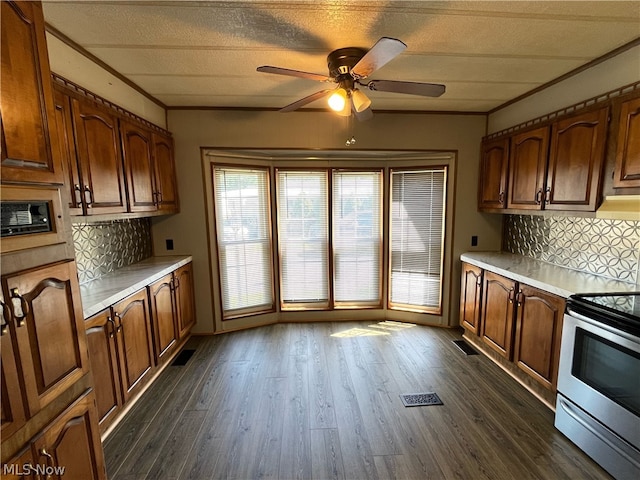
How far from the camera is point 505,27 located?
5.57ft

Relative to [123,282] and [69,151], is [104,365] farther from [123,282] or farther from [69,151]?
[69,151]

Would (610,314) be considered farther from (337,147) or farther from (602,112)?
(337,147)

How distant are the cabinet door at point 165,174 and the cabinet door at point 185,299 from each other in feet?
2.18

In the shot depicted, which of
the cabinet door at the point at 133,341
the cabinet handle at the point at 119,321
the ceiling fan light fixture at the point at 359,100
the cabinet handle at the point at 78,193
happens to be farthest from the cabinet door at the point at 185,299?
the ceiling fan light fixture at the point at 359,100

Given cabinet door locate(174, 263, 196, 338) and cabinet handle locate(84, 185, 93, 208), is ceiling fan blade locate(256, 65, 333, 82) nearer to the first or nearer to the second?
cabinet handle locate(84, 185, 93, 208)

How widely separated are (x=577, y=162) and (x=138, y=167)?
3.45 metres

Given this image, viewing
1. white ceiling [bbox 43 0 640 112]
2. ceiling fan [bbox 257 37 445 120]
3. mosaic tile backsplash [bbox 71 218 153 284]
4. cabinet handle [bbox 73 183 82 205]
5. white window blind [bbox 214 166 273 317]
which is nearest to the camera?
white ceiling [bbox 43 0 640 112]

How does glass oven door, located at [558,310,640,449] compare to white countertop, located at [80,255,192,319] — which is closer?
glass oven door, located at [558,310,640,449]

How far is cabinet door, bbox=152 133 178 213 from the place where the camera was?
2803mm

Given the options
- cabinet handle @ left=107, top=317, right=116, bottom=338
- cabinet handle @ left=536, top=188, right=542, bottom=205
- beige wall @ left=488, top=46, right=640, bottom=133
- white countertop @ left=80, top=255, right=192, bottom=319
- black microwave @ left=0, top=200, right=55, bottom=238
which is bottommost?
cabinet handle @ left=107, top=317, right=116, bottom=338

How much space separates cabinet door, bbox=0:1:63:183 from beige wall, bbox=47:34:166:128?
911 mm

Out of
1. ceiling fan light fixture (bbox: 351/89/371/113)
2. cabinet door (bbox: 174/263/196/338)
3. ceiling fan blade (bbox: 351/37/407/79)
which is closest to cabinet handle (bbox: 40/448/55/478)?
cabinet door (bbox: 174/263/196/338)

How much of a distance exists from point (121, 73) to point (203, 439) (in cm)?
276

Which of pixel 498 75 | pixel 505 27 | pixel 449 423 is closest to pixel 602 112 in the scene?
pixel 498 75
